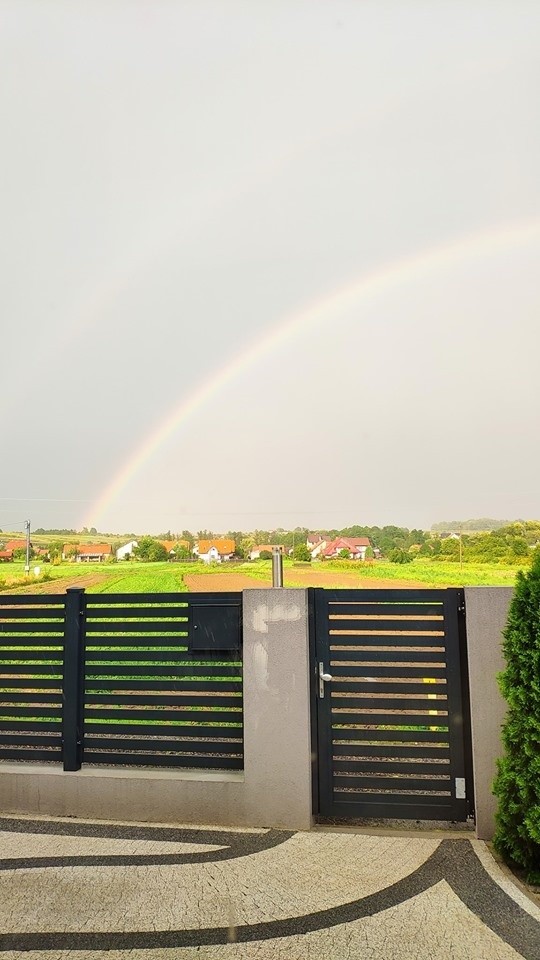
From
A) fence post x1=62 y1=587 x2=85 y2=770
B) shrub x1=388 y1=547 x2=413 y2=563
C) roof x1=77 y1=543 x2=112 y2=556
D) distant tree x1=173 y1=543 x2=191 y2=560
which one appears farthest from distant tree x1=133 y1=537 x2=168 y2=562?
fence post x1=62 y1=587 x2=85 y2=770

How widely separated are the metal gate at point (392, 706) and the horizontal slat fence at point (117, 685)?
0.61m

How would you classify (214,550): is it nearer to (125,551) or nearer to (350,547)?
(125,551)

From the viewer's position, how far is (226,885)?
272 cm

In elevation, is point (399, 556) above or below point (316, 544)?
below

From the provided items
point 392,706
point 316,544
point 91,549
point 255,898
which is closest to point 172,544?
point 91,549

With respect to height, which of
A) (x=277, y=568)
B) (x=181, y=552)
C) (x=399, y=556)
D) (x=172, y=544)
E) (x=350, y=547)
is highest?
(x=277, y=568)

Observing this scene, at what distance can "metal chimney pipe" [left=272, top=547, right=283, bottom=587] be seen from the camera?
410cm

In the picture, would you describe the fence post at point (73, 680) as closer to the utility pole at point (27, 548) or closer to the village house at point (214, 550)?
the utility pole at point (27, 548)

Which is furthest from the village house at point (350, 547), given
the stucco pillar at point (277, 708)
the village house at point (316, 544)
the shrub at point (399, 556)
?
the stucco pillar at point (277, 708)

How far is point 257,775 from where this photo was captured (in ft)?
11.6

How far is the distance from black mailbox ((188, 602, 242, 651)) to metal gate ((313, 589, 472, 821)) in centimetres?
55

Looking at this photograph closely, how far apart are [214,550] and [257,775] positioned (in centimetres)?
2939

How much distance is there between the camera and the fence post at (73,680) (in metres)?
3.86

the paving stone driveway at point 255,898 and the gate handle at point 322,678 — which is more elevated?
the gate handle at point 322,678
